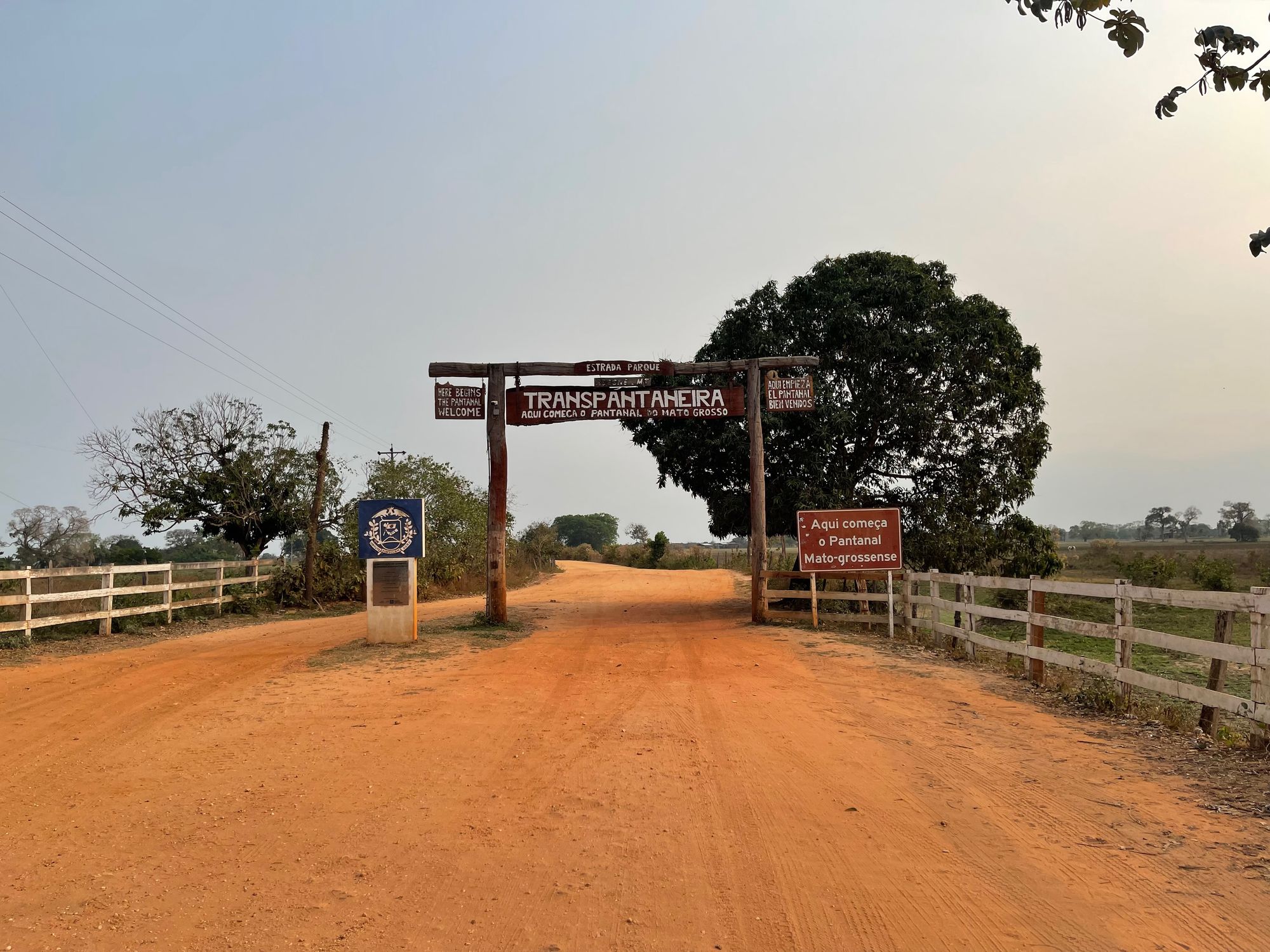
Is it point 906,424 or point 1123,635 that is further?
point 906,424

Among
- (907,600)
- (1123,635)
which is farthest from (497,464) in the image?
(1123,635)

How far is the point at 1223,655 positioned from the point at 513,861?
6.18 metres

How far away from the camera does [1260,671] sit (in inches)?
272

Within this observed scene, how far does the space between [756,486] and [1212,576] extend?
19275 millimetres

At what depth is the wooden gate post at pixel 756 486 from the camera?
16922mm

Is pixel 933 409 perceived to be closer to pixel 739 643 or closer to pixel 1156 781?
pixel 739 643

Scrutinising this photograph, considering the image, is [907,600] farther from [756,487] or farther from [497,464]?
[497,464]

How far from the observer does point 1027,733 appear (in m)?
7.86

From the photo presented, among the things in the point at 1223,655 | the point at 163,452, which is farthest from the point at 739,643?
the point at 163,452

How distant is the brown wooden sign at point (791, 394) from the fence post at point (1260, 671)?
991cm

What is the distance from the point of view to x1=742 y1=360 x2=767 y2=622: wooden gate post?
1692 centimetres

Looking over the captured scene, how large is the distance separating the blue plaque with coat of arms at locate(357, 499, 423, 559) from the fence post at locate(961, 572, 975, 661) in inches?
327

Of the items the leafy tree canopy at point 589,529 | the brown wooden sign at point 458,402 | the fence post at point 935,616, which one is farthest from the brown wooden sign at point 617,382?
the leafy tree canopy at point 589,529

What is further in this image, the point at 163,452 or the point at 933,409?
the point at 163,452
